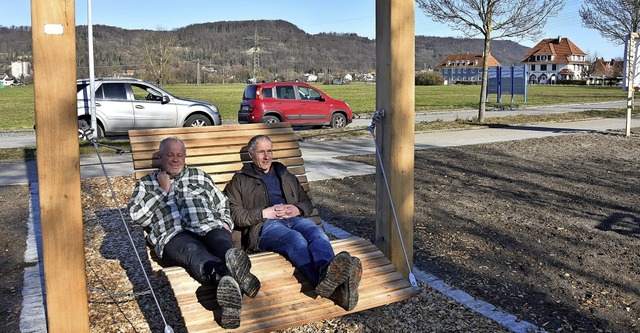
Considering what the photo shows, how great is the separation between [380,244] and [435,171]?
5.70 metres

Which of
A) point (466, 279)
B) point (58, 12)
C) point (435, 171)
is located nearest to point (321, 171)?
point (435, 171)

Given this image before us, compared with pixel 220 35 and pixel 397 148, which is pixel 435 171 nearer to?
pixel 397 148

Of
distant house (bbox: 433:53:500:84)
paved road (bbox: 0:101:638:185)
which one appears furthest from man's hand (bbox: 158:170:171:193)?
distant house (bbox: 433:53:500:84)

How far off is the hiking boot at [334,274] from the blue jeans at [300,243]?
14cm

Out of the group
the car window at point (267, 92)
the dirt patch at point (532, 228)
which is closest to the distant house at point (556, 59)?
the car window at point (267, 92)

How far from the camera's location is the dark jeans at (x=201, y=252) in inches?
141

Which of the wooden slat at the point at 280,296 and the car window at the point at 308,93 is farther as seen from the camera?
the car window at the point at 308,93

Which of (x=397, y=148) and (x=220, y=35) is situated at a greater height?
(x=220, y=35)

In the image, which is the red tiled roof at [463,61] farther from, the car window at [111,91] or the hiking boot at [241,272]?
Result: the hiking boot at [241,272]

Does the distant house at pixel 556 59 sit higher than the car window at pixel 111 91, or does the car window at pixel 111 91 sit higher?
the distant house at pixel 556 59

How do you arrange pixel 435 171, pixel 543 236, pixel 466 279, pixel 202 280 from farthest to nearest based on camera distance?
pixel 435 171 < pixel 543 236 < pixel 466 279 < pixel 202 280

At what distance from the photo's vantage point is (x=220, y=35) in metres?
160

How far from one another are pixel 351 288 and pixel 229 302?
2.34 feet

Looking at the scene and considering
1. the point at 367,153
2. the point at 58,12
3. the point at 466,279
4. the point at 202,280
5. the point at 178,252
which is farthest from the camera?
the point at 367,153
